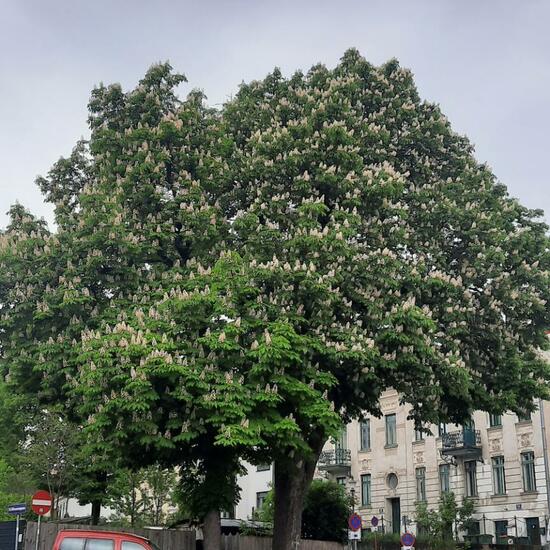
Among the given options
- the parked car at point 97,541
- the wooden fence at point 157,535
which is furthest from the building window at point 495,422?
the parked car at point 97,541

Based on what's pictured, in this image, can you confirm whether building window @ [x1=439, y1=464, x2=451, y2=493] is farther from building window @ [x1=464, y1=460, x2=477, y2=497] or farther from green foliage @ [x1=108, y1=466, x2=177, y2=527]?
green foliage @ [x1=108, y1=466, x2=177, y2=527]

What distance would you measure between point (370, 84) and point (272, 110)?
4142 mm

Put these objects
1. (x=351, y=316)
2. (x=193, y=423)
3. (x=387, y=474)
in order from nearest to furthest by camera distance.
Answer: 1. (x=193, y=423)
2. (x=351, y=316)
3. (x=387, y=474)

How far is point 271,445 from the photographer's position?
21.4 m

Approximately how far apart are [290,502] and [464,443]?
20305 millimetres

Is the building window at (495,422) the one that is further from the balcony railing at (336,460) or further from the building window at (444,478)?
the balcony railing at (336,460)

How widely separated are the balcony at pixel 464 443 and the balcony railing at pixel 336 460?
934cm

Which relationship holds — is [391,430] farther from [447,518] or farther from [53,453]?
[53,453]

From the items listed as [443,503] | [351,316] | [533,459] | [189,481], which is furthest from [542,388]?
[443,503]

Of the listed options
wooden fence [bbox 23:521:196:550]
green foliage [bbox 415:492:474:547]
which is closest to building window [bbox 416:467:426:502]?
green foliage [bbox 415:492:474:547]

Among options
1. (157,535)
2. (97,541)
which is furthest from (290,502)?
(97,541)

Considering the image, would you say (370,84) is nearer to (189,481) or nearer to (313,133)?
(313,133)

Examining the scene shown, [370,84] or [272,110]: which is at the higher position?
[370,84]

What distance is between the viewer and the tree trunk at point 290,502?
24750 millimetres
